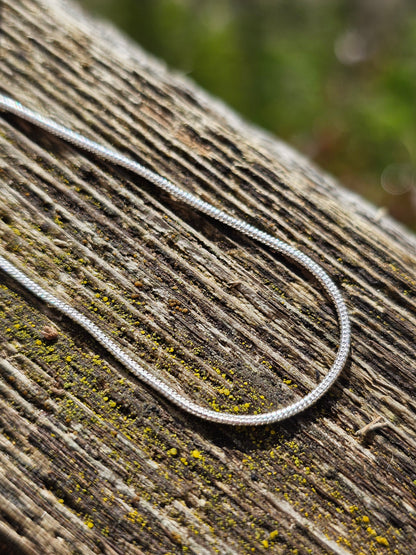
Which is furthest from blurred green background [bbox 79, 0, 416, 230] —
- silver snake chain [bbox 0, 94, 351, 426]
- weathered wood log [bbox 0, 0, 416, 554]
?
silver snake chain [bbox 0, 94, 351, 426]

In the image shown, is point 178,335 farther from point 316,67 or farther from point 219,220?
point 316,67

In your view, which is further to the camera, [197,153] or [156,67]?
[156,67]

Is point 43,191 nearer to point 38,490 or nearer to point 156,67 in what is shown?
point 156,67

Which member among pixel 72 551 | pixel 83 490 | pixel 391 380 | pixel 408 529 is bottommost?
pixel 72 551

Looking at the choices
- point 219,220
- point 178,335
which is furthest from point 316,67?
point 178,335

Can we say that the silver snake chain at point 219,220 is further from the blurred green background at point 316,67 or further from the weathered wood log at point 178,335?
the blurred green background at point 316,67

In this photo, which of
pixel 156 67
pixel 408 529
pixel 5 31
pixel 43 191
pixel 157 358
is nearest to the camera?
pixel 408 529

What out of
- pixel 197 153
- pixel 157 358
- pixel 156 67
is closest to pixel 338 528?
pixel 157 358

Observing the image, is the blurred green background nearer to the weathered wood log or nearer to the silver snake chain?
the weathered wood log
